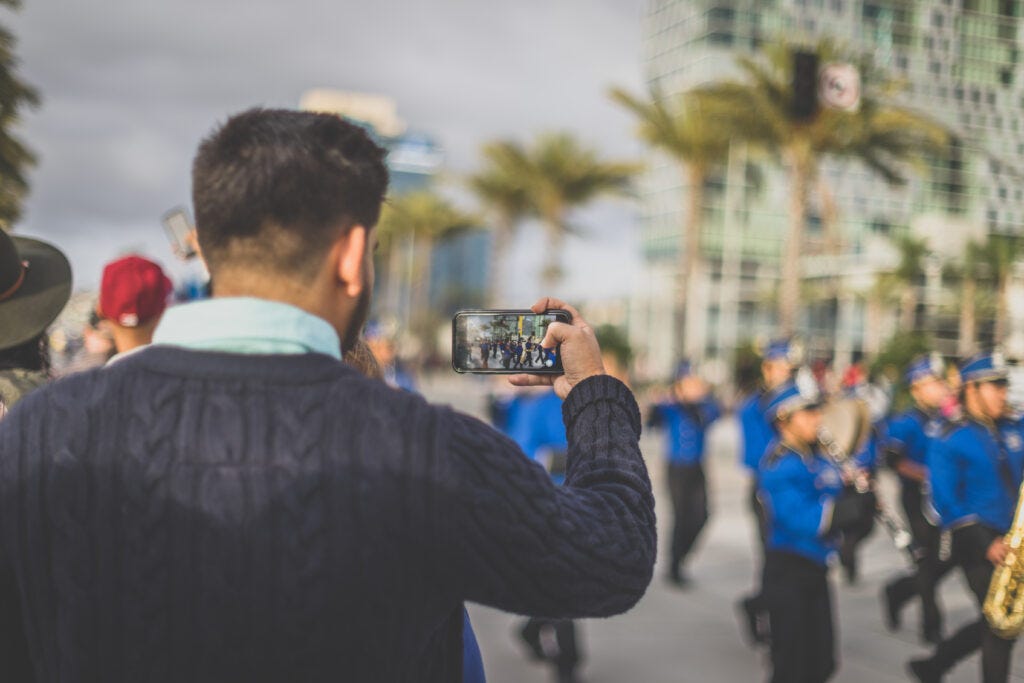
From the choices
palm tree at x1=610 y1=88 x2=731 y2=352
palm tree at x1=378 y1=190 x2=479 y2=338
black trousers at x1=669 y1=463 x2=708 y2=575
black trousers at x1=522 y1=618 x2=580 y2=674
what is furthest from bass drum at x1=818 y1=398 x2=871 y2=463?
palm tree at x1=378 y1=190 x2=479 y2=338

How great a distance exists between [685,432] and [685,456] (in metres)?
0.21

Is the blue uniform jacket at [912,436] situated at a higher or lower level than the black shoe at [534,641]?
higher

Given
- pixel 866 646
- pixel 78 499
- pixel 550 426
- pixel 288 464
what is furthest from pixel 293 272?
pixel 866 646

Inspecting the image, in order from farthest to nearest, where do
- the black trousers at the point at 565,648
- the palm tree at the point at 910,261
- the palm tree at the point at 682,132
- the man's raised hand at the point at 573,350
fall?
the palm tree at the point at 910,261 → the palm tree at the point at 682,132 → the black trousers at the point at 565,648 → the man's raised hand at the point at 573,350

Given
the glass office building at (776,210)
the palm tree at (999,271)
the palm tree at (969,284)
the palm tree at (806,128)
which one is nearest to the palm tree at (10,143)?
the glass office building at (776,210)

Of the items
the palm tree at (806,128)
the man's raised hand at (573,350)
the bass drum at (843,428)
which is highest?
the palm tree at (806,128)

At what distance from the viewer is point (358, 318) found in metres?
1.40

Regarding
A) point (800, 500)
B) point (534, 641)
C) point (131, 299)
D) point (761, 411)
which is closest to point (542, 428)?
point (534, 641)

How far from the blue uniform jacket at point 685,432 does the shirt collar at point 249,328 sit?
24.7 feet

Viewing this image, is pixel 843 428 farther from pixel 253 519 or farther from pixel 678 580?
pixel 253 519

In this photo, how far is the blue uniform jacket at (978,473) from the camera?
520 centimetres

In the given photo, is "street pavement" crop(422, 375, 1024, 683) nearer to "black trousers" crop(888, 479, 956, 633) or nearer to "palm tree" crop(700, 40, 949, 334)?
"black trousers" crop(888, 479, 956, 633)

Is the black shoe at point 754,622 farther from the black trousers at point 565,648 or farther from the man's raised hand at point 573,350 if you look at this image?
the man's raised hand at point 573,350

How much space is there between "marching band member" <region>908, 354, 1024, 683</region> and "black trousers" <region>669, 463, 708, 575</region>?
2.81 meters
